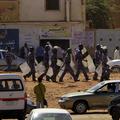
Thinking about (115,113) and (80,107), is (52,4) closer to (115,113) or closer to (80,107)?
(80,107)

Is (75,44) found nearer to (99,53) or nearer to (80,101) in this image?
(99,53)

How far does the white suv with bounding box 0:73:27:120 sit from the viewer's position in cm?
2486

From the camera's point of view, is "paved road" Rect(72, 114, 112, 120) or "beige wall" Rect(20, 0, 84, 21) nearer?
"paved road" Rect(72, 114, 112, 120)

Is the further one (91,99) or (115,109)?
(91,99)

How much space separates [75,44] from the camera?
55125 mm

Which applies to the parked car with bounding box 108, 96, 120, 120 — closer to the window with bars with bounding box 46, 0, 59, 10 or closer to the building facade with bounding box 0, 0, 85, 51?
the building facade with bounding box 0, 0, 85, 51

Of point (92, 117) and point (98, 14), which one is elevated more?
point (98, 14)

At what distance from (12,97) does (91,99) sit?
18.0ft

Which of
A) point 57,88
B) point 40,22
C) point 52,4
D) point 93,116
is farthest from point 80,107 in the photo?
point 52,4

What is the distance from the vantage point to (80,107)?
97.0ft

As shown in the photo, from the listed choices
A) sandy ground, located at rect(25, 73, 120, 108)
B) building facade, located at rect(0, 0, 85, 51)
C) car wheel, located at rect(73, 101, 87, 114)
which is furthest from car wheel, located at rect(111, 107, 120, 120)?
building facade, located at rect(0, 0, 85, 51)

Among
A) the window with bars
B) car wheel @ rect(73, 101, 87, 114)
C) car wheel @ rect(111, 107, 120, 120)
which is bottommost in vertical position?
car wheel @ rect(73, 101, 87, 114)

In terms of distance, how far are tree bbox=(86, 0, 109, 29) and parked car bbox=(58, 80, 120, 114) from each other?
1916 inches

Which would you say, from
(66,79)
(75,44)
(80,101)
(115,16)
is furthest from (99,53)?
(115,16)
